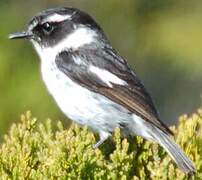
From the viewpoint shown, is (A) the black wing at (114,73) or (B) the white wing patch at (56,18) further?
(B) the white wing patch at (56,18)

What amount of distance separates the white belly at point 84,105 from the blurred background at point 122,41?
4.20 ft

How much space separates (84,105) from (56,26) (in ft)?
3.20

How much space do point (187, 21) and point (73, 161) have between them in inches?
145

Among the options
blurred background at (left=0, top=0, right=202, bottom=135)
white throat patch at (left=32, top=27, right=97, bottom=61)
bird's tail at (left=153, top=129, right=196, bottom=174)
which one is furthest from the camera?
blurred background at (left=0, top=0, right=202, bottom=135)

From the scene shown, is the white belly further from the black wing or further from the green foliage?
the green foliage

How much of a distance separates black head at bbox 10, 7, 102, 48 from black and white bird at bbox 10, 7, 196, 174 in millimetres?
17

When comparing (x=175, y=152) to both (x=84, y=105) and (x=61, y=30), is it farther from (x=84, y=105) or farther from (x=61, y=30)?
(x=61, y=30)

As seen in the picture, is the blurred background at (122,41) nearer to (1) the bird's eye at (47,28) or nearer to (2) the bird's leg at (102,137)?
(1) the bird's eye at (47,28)

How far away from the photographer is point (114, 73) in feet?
23.4

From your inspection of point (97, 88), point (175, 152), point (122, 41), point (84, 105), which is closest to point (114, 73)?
point (97, 88)

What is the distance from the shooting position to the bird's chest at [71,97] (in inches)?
275

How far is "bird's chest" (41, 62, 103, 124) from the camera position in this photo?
6980mm

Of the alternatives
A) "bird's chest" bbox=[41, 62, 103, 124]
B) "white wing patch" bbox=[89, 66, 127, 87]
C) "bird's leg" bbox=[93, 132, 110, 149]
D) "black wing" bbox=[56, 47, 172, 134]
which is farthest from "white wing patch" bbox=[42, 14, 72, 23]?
"bird's leg" bbox=[93, 132, 110, 149]

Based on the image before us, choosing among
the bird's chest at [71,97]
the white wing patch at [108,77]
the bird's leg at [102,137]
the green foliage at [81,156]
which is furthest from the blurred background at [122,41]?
the green foliage at [81,156]
